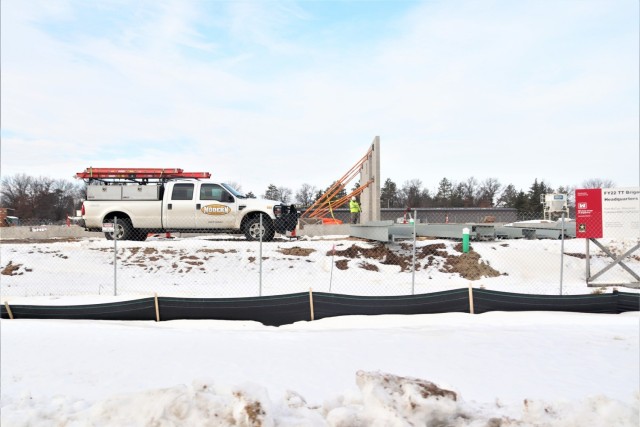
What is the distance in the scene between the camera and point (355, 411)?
2717 millimetres

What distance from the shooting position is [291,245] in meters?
13.9

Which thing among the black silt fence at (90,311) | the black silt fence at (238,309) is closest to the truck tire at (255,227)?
the black silt fence at (238,309)

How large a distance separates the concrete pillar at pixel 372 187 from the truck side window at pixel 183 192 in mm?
6564

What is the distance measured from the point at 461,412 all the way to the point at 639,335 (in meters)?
5.33

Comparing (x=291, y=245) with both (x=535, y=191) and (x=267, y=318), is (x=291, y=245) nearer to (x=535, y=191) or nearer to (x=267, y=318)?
(x=267, y=318)

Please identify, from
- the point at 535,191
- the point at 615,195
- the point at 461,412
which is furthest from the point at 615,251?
the point at 535,191

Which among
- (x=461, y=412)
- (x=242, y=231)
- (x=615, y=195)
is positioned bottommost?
(x=461, y=412)

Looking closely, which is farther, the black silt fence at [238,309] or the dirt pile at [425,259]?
the dirt pile at [425,259]

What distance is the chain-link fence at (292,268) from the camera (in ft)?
35.5

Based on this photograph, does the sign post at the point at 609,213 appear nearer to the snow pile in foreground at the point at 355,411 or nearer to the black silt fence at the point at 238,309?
the black silt fence at the point at 238,309

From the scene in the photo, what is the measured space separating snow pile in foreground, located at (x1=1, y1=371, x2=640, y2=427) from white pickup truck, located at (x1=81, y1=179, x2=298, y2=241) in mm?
10446

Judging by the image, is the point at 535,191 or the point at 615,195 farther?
the point at 535,191

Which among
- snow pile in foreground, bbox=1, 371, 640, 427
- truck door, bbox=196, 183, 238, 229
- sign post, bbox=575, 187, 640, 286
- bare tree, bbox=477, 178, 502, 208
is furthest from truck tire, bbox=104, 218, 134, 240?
bare tree, bbox=477, 178, 502, 208

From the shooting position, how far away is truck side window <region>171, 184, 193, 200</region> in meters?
13.4
